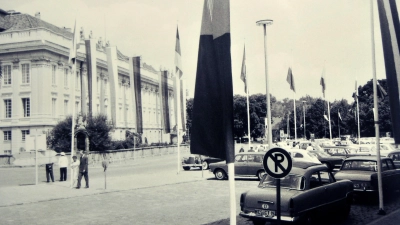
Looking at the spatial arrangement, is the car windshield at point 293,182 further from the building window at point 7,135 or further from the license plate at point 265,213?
the building window at point 7,135

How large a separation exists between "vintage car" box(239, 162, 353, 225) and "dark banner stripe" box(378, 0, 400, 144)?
72.5 inches

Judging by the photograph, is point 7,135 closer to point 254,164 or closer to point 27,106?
point 27,106

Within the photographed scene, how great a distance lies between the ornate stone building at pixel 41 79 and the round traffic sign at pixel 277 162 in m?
5.10

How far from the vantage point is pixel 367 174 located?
12.1 meters

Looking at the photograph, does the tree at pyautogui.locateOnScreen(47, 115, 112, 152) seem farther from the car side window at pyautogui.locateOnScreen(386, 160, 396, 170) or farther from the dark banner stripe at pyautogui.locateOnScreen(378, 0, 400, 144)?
the dark banner stripe at pyautogui.locateOnScreen(378, 0, 400, 144)

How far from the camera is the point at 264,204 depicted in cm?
855

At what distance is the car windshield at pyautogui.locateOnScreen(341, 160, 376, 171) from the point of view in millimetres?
12523

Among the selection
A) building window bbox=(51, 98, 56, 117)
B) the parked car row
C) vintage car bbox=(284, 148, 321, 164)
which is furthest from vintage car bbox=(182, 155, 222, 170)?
the parked car row

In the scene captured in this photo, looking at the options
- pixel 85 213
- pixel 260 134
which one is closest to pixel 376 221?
pixel 85 213

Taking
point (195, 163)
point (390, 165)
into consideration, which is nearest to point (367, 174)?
point (390, 165)

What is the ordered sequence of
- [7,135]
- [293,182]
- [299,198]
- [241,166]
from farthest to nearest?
[241,166]
[7,135]
[293,182]
[299,198]

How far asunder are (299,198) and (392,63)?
12.7 ft

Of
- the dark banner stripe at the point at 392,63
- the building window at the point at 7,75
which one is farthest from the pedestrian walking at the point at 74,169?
the dark banner stripe at the point at 392,63

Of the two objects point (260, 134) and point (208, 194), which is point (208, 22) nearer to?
point (208, 194)
